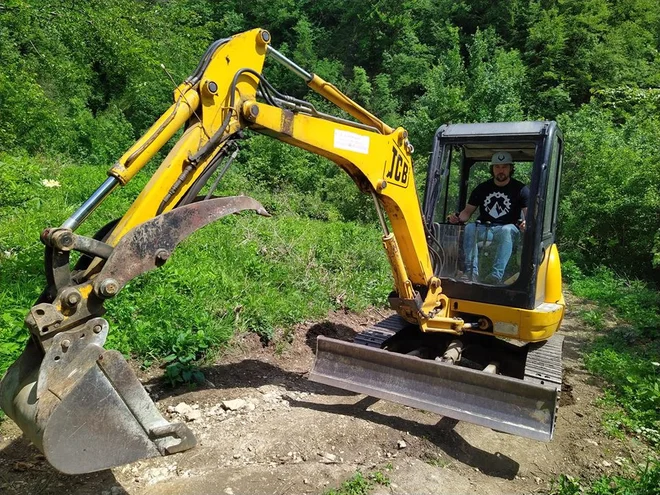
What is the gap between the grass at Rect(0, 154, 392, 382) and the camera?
4.68 meters

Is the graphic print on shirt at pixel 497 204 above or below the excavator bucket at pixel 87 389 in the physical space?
above

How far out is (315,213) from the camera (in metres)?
13.2

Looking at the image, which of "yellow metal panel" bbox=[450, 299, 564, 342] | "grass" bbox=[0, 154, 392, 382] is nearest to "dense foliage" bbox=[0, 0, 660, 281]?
"grass" bbox=[0, 154, 392, 382]

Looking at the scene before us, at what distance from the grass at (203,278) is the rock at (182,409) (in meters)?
0.34

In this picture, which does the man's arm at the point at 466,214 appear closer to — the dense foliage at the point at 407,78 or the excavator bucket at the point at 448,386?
the excavator bucket at the point at 448,386

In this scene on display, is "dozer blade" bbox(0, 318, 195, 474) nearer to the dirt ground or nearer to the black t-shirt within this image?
the dirt ground

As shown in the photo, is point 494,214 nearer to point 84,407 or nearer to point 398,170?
point 398,170

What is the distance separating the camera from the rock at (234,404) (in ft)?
13.5

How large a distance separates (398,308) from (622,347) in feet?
11.7

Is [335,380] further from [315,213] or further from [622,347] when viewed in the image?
[315,213]

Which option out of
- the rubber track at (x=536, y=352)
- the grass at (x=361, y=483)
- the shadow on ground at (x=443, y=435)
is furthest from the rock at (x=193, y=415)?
the rubber track at (x=536, y=352)

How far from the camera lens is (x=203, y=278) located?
19.2ft

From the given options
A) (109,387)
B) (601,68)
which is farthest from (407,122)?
(109,387)

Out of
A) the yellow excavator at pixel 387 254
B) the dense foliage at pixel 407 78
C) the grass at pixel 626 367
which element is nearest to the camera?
the yellow excavator at pixel 387 254
